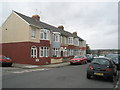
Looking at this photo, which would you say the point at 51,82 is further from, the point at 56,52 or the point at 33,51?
the point at 56,52

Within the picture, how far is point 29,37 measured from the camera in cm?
1969

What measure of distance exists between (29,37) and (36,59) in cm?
376

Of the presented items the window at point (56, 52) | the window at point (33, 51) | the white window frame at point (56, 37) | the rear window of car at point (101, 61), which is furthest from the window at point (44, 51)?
→ the rear window of car at point (101, 61)

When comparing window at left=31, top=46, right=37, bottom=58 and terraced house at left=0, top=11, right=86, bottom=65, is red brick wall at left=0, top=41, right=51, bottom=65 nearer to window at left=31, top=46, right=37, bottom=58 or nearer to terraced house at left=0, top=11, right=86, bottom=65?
terraced house at left=0, top=11, right=86, bottom=65

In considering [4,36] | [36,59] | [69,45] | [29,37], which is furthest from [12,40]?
[69,45]

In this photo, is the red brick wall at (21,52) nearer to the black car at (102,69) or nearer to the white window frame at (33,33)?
the white window frame at (33,33)

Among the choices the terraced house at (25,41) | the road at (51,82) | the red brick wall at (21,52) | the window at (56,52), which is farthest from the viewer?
the window at (56,52)

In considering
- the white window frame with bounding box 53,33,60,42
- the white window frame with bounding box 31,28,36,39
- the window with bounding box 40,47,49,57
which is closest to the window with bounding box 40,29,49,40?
the white window frame with bounding box 31,28,36,39

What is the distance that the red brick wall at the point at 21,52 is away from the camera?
19500mm

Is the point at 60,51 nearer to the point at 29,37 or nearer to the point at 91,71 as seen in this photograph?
the point at 29,37

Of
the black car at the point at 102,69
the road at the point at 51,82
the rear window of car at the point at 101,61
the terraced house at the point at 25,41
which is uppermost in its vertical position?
the terraced house at the point at 25,41

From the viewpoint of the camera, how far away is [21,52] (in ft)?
66.0

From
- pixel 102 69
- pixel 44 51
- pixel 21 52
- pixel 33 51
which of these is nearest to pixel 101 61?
pixel 102 69

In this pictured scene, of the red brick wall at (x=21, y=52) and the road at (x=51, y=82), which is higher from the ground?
the red brick wall at (x=21, y=52)
